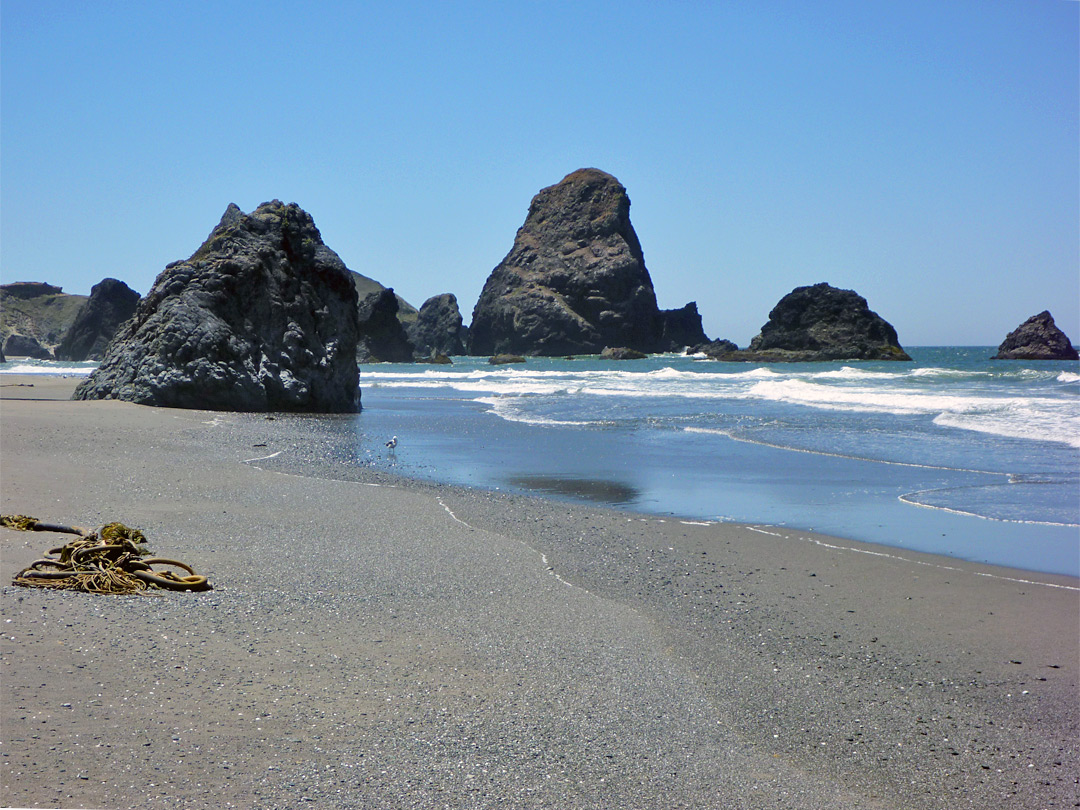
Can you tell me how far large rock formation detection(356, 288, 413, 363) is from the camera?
7738 centimetres

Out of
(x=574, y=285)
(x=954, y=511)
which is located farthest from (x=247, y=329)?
(x=574, y=285)

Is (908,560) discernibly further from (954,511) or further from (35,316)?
(35,316)

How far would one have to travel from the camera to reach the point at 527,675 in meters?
3.41

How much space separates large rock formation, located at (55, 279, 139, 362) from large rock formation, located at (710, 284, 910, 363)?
5296cm

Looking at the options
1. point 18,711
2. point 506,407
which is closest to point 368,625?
point 18,711

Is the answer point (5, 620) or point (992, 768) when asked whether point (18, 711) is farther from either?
point (992, 768)

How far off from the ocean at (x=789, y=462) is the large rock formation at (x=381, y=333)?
5856cm

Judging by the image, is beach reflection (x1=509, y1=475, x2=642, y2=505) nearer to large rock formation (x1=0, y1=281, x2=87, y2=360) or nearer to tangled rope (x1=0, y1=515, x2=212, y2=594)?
tangled rope (x1=0, y1=515, x2=212, y2=594)

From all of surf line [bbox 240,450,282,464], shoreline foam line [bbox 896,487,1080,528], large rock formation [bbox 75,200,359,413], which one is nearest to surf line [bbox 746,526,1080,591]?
Answer: shoreline foam line [bbox 896,487,1080,528]

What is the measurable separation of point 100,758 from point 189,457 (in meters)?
7.40

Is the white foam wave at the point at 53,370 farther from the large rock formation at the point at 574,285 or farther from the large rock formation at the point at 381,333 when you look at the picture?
the large rock formation at the point at 574,285

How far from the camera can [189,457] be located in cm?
949

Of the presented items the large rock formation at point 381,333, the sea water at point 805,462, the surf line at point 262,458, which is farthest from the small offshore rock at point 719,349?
the surf line at point 262,458

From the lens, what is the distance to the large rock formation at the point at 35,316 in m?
87.6
